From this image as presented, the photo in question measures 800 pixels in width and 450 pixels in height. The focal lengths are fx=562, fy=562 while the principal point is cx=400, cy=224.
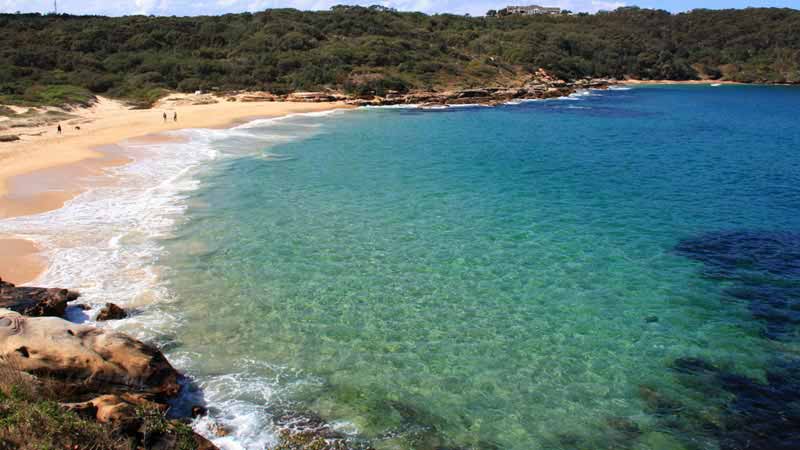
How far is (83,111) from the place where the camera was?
152ft

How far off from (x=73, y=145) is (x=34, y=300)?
24238 mm

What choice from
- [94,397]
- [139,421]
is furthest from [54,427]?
[94,397]

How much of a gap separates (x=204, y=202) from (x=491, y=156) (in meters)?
18.1

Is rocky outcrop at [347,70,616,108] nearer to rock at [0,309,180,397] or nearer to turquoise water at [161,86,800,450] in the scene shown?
turquoise water at [161,86,800,450]

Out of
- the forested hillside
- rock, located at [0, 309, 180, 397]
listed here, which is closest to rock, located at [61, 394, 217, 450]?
rock, located at [0, 309, 180, 397]

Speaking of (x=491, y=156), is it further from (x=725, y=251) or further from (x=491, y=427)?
(x=491, y=427)

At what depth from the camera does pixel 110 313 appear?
13188 millimetres

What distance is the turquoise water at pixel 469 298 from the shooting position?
10.4 metres

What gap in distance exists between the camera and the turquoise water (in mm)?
10359

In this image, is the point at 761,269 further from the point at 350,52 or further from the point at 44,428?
the point at 350,52

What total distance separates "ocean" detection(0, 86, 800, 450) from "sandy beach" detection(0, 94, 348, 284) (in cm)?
115

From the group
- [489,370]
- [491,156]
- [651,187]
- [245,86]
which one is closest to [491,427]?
[489,370]

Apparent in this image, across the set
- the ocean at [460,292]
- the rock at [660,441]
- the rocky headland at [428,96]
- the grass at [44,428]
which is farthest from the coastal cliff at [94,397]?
the rocky headland at [428,96]

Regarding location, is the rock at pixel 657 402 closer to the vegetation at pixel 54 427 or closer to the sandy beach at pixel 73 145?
the vegetation at pixel 54 427
